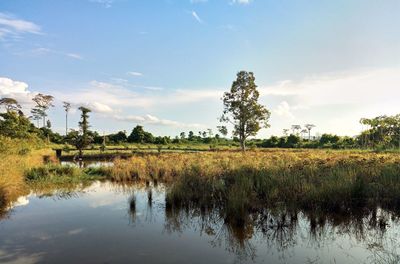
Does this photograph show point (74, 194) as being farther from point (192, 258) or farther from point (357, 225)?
point (357, 225)

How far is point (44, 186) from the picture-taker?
534 inches

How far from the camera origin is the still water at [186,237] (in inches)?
220

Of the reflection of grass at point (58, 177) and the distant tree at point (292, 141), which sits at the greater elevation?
the distant tree at point (292, 141)

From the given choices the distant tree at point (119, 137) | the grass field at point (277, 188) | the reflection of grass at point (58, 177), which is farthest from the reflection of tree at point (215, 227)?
the distant tree at point (119, 137)

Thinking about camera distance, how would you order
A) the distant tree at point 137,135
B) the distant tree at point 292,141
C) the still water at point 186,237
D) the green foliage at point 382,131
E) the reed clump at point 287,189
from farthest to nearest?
1. the distant tree at point 137,135
2. the distant tree at point 292,141
3. the green foliage at point 382,131
4. the reed clump at point 287,189
5. the still water at point 186,237

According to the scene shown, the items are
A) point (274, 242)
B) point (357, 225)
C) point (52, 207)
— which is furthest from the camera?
point (52, 207)

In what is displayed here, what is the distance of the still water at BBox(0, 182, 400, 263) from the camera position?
18.3 ft

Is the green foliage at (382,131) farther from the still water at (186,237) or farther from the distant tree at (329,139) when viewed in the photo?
the still water at (186,237)

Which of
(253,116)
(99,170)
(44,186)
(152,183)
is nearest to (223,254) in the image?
(152,183)

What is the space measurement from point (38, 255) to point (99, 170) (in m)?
12.3

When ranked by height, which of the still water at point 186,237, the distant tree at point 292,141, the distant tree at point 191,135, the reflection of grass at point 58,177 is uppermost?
the distant tree at point 191,135

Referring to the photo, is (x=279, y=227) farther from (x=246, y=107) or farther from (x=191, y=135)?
(x=191, y=135)

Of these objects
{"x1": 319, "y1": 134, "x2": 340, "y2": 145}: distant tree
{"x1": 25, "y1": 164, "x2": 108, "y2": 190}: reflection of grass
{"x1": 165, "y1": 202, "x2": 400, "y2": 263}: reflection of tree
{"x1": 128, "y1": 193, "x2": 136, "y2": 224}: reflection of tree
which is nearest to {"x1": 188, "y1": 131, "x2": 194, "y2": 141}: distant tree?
{"x1": 319, "y1": 134, "x2": 340, "y2": 145}: distant tree

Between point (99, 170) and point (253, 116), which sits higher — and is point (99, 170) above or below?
below
